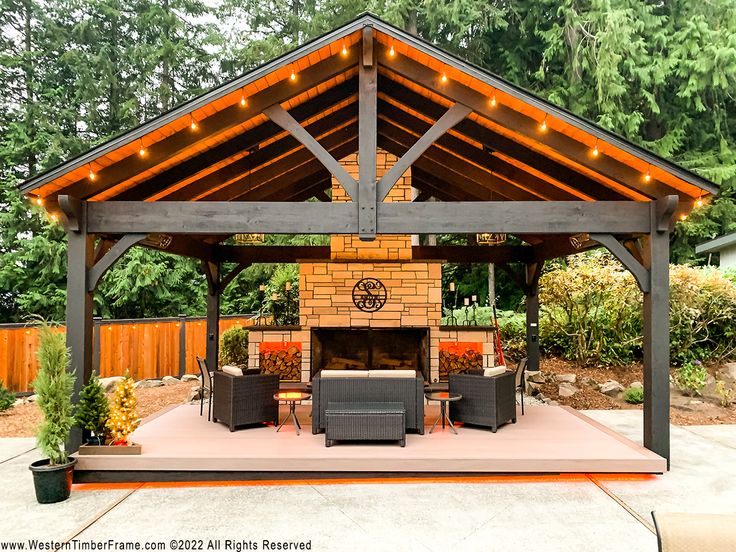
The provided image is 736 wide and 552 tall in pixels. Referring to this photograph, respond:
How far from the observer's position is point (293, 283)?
48.5ft

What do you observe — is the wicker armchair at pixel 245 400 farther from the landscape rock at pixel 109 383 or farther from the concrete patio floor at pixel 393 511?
the landscape rock at pixel 109 383

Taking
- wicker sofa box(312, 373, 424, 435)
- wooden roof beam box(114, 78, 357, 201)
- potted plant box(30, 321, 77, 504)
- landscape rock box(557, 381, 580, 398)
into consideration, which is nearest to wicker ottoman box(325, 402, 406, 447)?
wicker sofa box(312, 373, 424, 435)

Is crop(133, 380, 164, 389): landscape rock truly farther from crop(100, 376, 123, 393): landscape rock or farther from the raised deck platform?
the raised deck platform

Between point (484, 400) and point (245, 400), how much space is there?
2.85 meters

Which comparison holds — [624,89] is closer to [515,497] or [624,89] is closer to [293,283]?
[293,283]

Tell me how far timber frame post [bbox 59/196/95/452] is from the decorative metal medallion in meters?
4.97

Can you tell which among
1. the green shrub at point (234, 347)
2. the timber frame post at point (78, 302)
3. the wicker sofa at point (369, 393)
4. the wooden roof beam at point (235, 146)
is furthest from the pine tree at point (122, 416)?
the green shrub at point (234, 347)

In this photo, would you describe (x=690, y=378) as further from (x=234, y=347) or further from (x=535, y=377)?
(x=234, y=347)

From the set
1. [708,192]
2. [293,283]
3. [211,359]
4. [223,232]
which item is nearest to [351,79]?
[223,232]

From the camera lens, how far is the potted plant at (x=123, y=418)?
512cm

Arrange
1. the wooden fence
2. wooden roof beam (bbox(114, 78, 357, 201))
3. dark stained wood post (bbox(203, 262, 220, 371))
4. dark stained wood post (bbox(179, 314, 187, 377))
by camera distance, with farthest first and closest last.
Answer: dark stained wood post (bbox(179, 314, 187, 377))
dark stained wood post (bbox(203, 262, 220, 371))
the wooden fence
wooden roof beam (bbox(114, 78, 357, 201))

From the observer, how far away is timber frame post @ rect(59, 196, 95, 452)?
17.1 feet

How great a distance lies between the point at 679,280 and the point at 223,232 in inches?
331

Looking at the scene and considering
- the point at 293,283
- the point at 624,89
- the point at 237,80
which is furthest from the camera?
the point at 293,283
